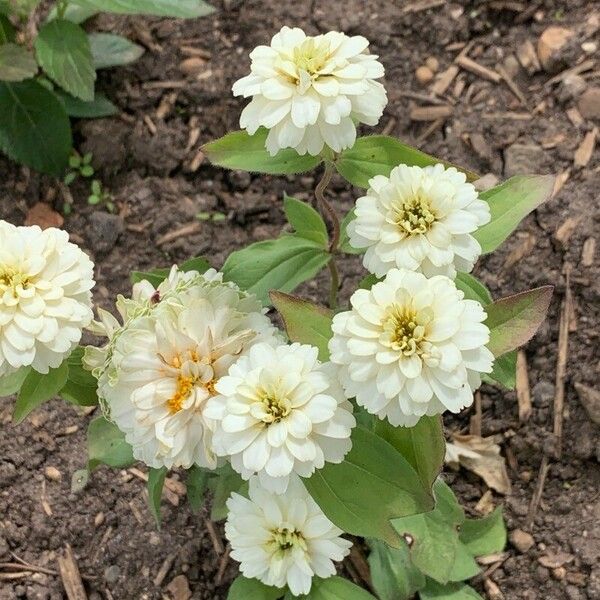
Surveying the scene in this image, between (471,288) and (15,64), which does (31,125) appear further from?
(471,288)

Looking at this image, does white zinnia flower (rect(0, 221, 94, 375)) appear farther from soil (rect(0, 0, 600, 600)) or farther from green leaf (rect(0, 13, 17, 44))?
green leaf (rect(0, 13, 17, 44))

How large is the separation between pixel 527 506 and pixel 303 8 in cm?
134

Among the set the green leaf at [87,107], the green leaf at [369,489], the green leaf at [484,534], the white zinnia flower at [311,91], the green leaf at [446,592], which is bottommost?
the green leaf at [446,592]

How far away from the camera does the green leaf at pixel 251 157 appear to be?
1.25 metres

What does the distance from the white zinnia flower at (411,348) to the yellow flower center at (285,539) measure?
1.40ft

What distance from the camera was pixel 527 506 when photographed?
160 centimetres

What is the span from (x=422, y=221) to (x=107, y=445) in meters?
0.65

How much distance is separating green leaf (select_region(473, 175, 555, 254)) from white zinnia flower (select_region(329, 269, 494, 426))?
28 cm

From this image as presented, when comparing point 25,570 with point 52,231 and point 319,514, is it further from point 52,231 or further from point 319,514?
point 52,231

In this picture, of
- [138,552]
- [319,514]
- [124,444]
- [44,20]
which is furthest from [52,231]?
[44,20]

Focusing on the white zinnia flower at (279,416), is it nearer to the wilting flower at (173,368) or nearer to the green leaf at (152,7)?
the wilting flower at (173,368)

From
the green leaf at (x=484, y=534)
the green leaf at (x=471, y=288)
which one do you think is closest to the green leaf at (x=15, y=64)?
the green leaf at (x=471, y=288)

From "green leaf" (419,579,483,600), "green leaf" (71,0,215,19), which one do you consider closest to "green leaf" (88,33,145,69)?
"green leaf" (71,0,215,19)

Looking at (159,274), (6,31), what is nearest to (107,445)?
(159,274)
